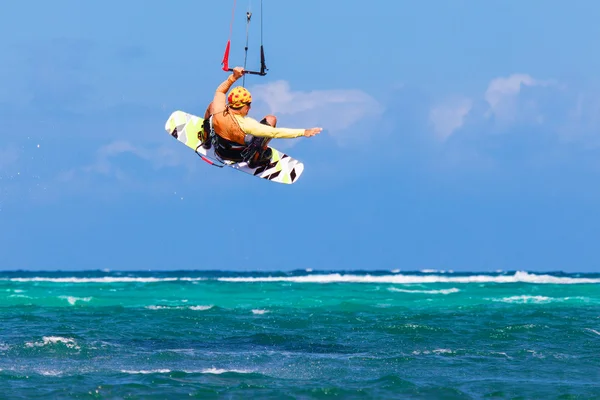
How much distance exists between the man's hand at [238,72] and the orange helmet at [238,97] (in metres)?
0.20

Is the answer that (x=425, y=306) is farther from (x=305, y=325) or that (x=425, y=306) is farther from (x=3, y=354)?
(x=3, y=354)

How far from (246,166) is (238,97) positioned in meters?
2.09

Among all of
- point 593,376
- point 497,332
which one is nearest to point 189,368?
point 593,376

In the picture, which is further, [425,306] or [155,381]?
[425,306]

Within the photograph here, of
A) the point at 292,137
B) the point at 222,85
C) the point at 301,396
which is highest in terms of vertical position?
the point at 222,85

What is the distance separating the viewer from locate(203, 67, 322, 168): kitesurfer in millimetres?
13656

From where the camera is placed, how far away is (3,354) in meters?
16.0

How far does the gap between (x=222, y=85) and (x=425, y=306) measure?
756 inches

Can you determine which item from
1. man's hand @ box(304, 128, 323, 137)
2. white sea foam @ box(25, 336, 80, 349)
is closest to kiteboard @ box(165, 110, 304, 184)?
man's hand @ box(304, 128, 323, 137)

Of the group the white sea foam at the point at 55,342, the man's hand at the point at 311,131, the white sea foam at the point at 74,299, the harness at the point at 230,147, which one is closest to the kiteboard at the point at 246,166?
the harness at the point at 230,147

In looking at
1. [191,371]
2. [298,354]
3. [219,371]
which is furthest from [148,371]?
[298,354]

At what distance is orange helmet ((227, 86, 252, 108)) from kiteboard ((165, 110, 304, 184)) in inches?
78.3

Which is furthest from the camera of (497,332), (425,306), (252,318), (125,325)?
(425,306)

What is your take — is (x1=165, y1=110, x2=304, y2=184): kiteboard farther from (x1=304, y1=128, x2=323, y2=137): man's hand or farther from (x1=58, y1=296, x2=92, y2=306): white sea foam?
(x1=58, y1=296, x2=92, y2=306): white sea foam
